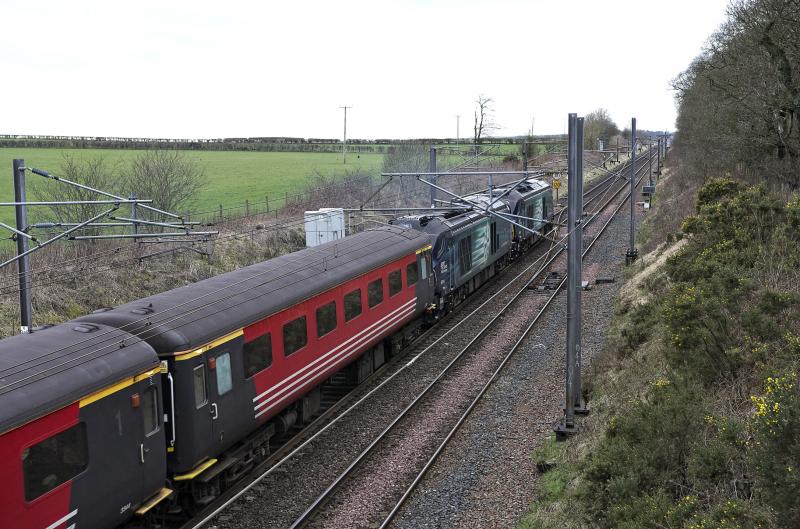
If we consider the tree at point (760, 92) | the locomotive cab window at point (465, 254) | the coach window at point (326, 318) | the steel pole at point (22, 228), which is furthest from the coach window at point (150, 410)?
the tree at point (760, 92)

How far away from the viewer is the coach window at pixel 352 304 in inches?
642

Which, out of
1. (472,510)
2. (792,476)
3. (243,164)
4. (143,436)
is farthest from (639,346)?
(243,164)

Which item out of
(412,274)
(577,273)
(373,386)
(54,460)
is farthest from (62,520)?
(412,274)

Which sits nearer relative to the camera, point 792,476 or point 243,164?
point 792,476

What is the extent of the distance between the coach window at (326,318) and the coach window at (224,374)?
3.35 metres

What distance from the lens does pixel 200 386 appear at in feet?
36.1

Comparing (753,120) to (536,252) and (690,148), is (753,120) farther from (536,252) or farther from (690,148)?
(690,148)

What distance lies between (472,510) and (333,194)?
31320 mm

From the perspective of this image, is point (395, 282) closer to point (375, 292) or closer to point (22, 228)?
point (375, 292)

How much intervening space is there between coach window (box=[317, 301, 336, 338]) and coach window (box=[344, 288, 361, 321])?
64 cm

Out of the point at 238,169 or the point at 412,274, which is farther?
the point at 238,169

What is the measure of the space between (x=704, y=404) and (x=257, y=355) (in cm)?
725

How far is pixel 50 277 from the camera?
21703mm

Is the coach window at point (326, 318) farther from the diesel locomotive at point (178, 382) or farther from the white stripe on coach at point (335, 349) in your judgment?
the white stripe on coach at point (335, 349)
